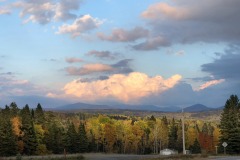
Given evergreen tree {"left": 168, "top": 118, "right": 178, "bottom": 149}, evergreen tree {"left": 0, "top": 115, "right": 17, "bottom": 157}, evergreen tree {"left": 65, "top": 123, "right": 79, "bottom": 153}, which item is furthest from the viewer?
evergreen tree {"left": 168, "top": 118, "right": 178, "bottom": 149}

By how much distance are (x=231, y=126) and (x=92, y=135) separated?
6368 centimetres

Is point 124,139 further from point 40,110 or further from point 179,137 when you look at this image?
point 40,110

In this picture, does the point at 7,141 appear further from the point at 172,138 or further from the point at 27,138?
the point at 172,138

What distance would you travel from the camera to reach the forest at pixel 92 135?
3399 inches

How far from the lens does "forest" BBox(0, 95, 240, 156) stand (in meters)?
86.3

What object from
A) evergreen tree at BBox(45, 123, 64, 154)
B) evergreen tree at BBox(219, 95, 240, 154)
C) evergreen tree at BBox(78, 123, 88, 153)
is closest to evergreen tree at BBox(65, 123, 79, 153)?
evergreen tree at BBox(78, 123, 88, 153)

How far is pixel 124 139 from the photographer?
15125 cm

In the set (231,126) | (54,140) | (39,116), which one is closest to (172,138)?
(39,116)

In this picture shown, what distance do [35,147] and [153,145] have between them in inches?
2911

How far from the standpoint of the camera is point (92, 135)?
137750mm

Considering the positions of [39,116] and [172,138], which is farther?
[172,138]

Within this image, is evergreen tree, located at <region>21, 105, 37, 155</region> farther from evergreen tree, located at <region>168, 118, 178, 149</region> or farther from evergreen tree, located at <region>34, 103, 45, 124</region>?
evergreen tree, located at <region>168, 118, 178, 149</region>

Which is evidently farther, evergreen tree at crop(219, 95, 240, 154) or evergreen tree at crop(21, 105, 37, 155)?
evergreen tree at crop(21, 105, 37, 155)

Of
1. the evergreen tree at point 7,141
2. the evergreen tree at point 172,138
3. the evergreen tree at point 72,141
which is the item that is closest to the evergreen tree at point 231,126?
the evergreen tree at point 72,141
